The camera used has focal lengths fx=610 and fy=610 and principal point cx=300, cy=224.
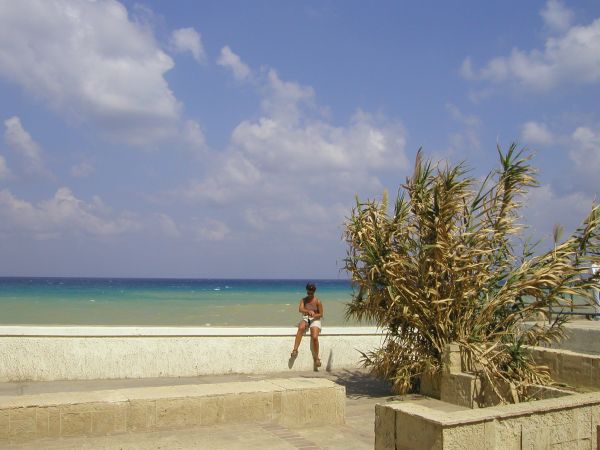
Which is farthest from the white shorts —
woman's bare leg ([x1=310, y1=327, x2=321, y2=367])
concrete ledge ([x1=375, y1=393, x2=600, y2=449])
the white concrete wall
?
concrete ledge ([x1=375, y1=393, x2=600, y2=449])

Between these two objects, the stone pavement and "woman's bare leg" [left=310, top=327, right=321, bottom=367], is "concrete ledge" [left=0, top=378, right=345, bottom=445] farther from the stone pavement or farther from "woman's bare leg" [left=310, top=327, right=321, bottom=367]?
"woman's bare leg" [left=310, top=327, right=321, bottom=367]

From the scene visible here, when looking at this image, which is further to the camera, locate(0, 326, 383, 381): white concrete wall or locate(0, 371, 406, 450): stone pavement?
locate(0, 326, 383, 381): white concrete wall

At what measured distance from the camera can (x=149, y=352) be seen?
9.42 meters

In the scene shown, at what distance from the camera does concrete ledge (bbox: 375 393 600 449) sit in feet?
13.7

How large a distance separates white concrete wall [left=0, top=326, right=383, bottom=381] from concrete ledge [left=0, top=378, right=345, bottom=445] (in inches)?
121

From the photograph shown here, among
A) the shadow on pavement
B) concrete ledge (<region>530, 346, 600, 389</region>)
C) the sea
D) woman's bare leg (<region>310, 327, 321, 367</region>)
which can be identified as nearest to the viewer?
concrete ledge (<region>530, 346, 600, 389</region>)

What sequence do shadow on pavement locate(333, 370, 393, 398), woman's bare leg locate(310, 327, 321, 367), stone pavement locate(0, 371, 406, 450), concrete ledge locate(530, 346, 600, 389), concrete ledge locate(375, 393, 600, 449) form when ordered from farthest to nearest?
woman's bare leg locate(310, 327, 321, 367) → shadow on pavement locate(333, 370, 393, 398) → concrete ledge locate(530, 346, 600, 389) → stone pavement locate(0, 371, 406, 450) → concrete ledge locate(375, 393, 600, 449)

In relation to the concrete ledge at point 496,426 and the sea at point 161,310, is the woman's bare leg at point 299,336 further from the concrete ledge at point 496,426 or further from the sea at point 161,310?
the concrete ledge at point 496,426

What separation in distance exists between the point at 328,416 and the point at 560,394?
7.83 ft

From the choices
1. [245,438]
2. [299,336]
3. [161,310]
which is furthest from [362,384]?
[161,310]

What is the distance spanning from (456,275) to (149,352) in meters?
4.78

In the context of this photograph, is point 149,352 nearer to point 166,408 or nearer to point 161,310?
point 166,408

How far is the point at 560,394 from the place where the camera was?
6141 millimetres

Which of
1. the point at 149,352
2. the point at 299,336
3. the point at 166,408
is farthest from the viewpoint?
the point at 299,336
